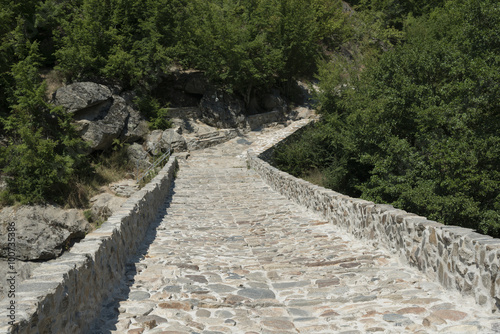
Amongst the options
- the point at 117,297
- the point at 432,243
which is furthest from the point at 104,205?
the point at 432,243

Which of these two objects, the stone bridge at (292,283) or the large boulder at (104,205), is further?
the large boulder at (104,205)

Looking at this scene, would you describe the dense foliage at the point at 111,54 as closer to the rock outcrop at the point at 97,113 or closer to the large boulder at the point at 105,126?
the large boulder at the point at 105,126

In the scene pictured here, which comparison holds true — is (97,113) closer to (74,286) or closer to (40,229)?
(40,229)

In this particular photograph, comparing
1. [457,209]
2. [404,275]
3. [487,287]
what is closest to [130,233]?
[404,275]

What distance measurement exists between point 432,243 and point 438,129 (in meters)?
11.2

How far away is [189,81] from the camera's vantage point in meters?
29.9

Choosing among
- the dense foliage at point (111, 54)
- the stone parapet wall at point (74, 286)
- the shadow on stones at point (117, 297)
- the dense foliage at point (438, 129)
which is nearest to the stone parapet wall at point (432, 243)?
the shadow on stones at point (117, 297)

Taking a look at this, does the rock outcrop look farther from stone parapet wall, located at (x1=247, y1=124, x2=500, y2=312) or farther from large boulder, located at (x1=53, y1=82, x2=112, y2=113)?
stone parapet wall, located at (x1=247, y1=124, x2=500, y2=312)

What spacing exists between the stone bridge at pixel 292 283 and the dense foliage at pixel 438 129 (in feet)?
20.9

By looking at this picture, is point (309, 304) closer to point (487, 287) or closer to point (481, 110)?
point (487, 287)

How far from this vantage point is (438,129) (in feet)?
48.9

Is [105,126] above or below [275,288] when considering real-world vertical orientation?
above

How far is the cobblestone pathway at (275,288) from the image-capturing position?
4117 mm

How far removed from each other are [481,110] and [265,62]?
16.9 m
